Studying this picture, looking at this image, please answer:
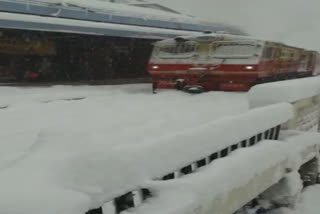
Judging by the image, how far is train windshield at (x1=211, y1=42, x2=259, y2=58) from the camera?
10.8m

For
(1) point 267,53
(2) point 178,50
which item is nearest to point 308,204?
(1) point 267,53

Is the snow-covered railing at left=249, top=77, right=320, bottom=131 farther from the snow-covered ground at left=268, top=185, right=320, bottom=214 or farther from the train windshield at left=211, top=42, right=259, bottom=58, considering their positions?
the train windshield at left=211, top=42, right=259, bottom=58

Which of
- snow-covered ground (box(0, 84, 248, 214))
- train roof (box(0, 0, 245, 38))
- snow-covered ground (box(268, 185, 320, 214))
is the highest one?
train roof (box(0, 0, 245, 38))

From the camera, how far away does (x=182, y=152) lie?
123 inches

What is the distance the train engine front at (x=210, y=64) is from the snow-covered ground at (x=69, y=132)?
1.81 ft

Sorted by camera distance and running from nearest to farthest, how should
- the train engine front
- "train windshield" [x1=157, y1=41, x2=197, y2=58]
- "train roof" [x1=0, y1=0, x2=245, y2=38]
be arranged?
1. the train engine front
2. "train windshield" [x1=157, y1=41, x2=197, y2=58]
3. "train roof" [x1=0, y1=0, x2=245, y2=38]

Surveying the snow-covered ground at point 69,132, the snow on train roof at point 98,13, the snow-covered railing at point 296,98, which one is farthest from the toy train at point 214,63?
the snow on train roof at point 98,13

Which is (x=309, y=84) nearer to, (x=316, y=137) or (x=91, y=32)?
(x=316, y=137)

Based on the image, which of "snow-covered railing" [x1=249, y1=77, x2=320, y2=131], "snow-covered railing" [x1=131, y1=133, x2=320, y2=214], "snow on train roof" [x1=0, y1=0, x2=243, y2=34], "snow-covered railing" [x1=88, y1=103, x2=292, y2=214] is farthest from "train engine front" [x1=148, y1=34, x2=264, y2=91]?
"snow-covered railing" [x1=88, y1=103, x2=292, y2=214]

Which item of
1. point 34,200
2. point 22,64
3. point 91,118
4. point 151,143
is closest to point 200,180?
point 151,143

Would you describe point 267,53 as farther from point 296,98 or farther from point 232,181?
point 232,181

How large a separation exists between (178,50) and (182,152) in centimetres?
883

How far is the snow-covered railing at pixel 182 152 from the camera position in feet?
8.20

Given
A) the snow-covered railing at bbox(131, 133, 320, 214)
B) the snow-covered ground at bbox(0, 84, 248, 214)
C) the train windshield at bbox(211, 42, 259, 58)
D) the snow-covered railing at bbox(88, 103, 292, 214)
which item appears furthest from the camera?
the train windshield at bbox(211, 42, 259, 58)
